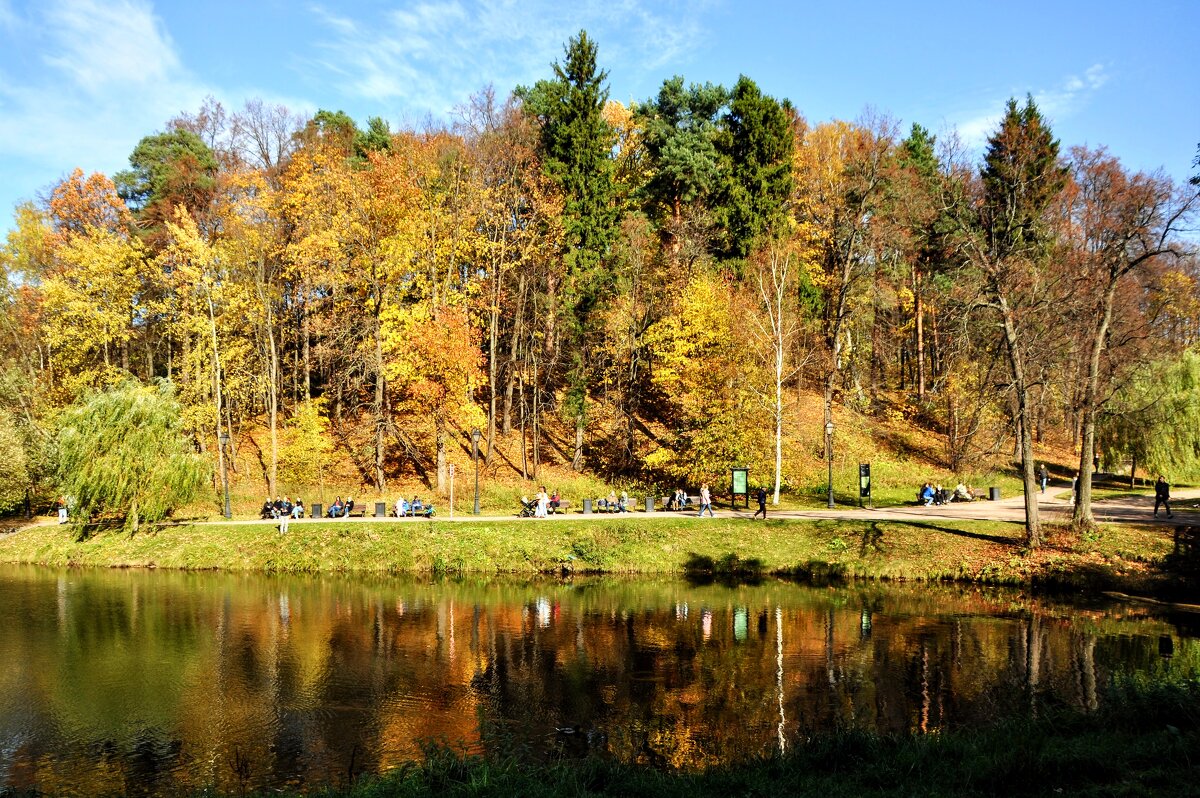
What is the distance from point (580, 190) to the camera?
45844mm

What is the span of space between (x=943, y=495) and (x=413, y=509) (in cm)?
2649

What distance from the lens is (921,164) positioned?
182ft

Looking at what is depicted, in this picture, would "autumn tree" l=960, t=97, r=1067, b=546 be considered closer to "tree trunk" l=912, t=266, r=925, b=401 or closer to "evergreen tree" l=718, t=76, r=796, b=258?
"evergreen tree" l=718, t=76, r=796, b=258

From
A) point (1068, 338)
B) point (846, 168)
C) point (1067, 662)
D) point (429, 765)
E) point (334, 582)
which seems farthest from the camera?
point (846, 168)

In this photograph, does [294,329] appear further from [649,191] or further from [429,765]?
[429,765]

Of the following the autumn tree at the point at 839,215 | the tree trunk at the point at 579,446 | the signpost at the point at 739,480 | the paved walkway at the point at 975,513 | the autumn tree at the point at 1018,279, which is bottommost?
the paved walkway at the point at 975,513

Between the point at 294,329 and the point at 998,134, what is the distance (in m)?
45.0

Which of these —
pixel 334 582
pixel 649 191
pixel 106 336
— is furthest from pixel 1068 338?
pixel 106 336

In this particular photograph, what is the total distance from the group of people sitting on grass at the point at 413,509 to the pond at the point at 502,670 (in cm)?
825

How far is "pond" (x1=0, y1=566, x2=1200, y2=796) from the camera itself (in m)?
14.2

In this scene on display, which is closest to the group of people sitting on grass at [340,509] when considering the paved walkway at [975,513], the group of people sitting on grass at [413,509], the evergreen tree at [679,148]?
the paved walkway at [975,513]

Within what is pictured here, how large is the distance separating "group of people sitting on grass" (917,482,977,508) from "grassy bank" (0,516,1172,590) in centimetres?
648

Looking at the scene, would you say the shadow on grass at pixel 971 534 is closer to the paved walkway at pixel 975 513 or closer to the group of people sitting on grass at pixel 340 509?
the paved walkway at pixel 975 513

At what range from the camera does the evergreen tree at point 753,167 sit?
4822 cm
